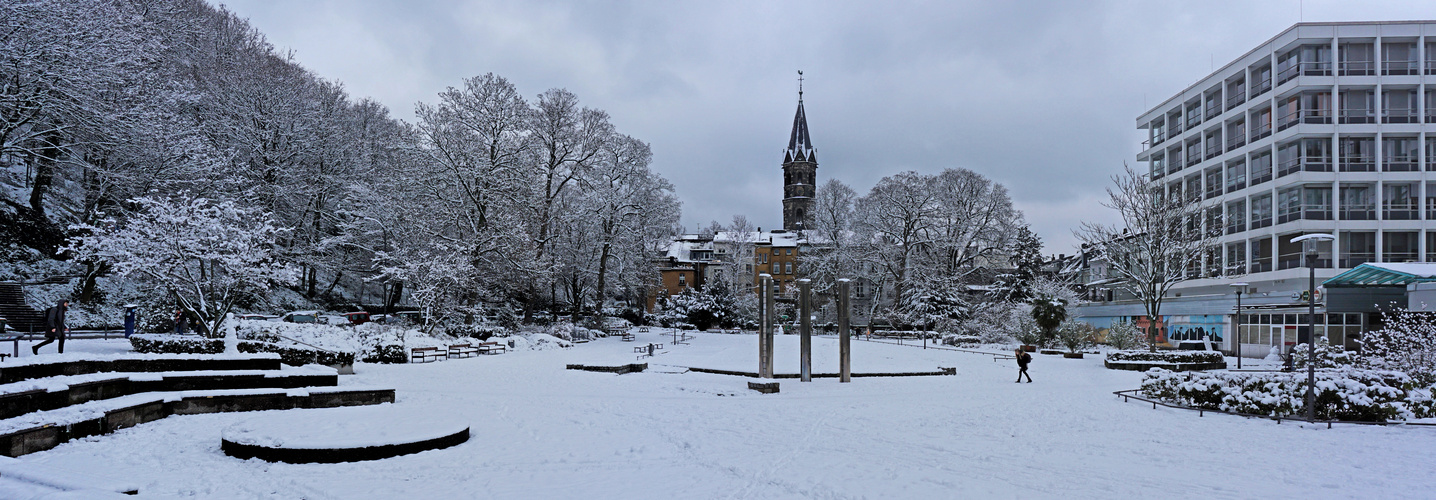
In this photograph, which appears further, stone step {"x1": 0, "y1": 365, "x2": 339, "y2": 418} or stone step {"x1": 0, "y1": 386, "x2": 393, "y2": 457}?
stone step {"x1": 0, "y1": 365, "x2": 339, "y2": 418}

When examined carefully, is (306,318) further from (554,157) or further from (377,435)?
(377,435)

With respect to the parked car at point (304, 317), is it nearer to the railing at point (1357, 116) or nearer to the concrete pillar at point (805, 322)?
the concrete pillar at point (805, 322)

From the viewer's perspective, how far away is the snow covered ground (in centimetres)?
883

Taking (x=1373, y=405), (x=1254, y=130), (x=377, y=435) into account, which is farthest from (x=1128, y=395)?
(x=1254, y=130)

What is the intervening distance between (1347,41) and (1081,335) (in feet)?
68.4

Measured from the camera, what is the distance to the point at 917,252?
5484 cm

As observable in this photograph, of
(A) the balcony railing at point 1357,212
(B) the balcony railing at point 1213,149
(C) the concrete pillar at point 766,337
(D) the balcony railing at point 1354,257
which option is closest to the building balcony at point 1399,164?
(A) the balcony railing at point 1357,212

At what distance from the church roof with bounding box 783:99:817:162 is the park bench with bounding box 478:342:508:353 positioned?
75454 mm

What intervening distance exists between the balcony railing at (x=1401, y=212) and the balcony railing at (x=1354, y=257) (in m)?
2.08

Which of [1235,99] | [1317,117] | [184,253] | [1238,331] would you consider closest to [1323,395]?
[1238,331]

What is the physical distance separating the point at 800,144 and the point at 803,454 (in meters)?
94.7

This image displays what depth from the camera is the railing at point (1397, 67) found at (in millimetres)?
39406

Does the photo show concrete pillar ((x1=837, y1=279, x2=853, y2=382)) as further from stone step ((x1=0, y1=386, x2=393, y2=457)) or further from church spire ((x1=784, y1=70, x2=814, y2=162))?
church spire ((x1=784, y1=70, x2=814, y2=162))

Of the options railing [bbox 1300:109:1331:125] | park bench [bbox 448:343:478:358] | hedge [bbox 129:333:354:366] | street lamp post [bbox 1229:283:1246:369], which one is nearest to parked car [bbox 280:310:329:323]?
park bench [bbox 448:343:478:358]
